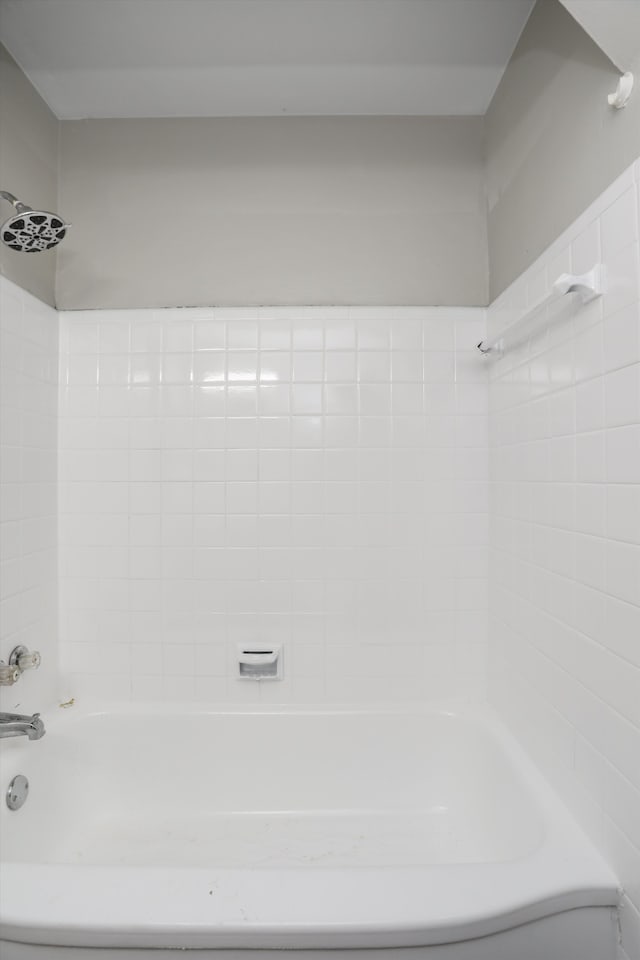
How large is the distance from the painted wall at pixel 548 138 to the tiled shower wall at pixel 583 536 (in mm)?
71

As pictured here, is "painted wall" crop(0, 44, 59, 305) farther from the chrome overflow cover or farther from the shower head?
the chrome overflow cover

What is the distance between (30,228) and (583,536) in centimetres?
151

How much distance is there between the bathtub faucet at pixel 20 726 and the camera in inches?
47.9

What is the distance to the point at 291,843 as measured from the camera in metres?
1.42

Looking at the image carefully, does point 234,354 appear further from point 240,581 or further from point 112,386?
point 240,581

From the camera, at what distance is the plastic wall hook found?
0.87m

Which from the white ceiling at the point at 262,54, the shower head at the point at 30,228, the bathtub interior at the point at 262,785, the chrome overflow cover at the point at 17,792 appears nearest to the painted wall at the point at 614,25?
the white ceiling at the point at 262,54

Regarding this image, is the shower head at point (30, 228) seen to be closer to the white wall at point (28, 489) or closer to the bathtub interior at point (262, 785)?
the white wall at point (28, 489)

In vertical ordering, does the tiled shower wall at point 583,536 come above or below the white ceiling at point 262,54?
below

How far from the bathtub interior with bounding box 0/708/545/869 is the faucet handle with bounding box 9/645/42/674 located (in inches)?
9.2

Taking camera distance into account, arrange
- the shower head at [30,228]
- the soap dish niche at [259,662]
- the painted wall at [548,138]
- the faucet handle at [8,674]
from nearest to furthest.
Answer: the painted wall at [548,138] → the shower head at [30,228] → the faucet handle at [8,674] → the soap dish niche at [259,662]

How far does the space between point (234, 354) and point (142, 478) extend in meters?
0.52

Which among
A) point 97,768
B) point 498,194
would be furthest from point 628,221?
point 97,768

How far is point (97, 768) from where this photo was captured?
1.52 m
